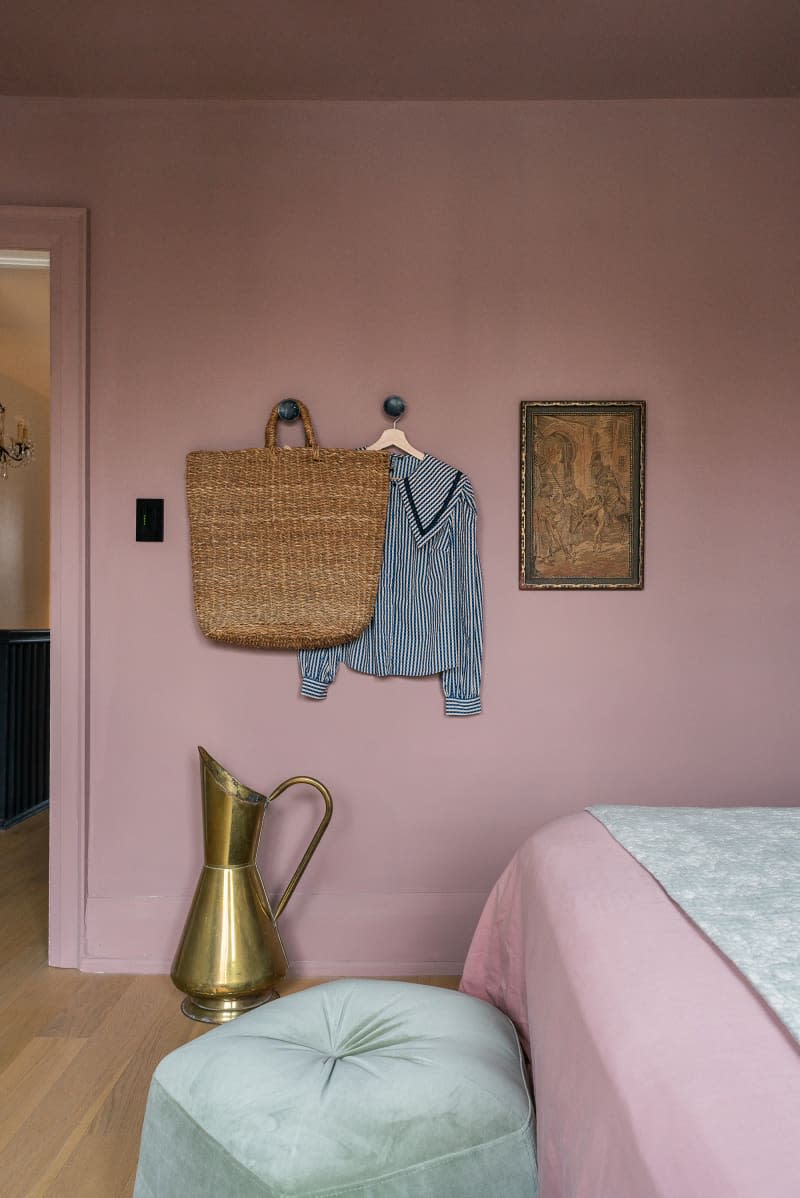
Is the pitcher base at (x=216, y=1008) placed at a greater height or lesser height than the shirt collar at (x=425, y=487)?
lesser

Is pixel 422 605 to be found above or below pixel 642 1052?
above

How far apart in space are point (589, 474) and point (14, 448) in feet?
14.6

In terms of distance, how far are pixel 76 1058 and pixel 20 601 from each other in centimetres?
473

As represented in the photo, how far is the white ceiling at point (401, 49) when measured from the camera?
2152 mm

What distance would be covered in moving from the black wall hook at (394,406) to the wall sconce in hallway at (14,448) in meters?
3.49

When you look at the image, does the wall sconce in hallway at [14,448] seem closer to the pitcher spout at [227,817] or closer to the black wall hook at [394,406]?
the black wall hook at [394,406]

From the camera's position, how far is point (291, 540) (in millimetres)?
2506

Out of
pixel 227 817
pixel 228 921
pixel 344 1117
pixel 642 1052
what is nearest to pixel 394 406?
pixel 227 817

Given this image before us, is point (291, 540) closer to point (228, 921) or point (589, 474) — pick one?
point (589, 474)

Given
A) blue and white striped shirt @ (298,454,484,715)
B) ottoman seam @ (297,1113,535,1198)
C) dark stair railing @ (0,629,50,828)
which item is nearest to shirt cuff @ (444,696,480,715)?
blue and white striped shirt @ (298,454,484,715)

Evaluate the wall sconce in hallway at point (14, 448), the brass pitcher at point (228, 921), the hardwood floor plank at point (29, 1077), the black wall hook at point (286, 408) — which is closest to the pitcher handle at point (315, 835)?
the brass pitcher at point (228, 921)

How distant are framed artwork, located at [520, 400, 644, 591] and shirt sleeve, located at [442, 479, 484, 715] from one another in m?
0.16

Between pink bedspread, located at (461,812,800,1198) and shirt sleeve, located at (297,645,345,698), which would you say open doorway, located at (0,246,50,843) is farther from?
pink bedspread, located at (461,812,800,1198)

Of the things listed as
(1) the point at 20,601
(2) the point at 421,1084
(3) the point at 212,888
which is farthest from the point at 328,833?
(1) the point at 20,601
